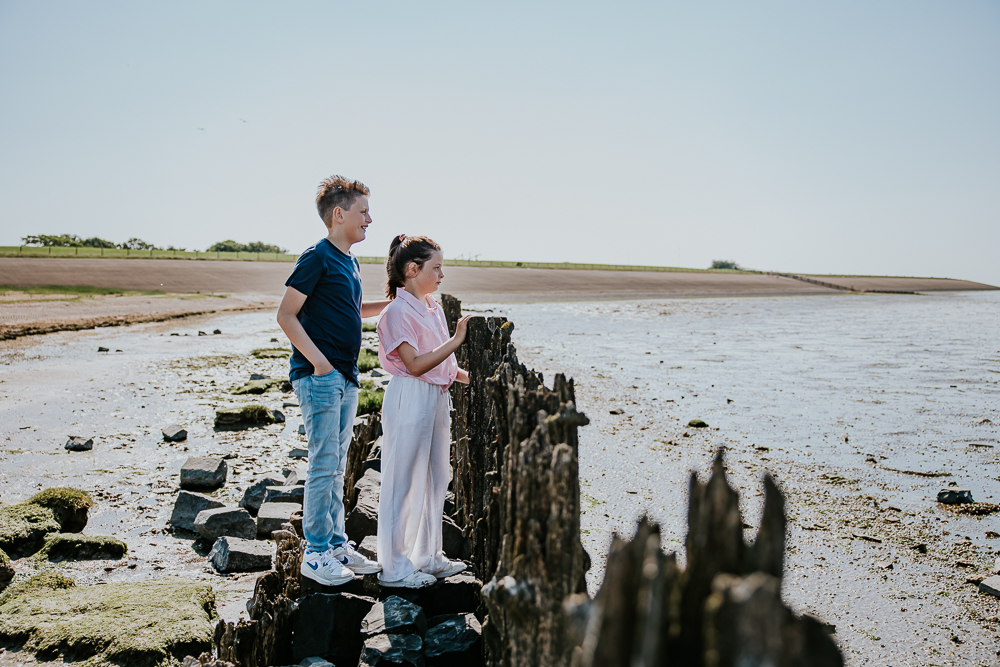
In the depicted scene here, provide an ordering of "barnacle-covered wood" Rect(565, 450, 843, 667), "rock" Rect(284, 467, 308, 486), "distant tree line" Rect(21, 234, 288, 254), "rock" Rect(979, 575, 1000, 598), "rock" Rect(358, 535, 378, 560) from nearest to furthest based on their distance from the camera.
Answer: "barnacle-covered wood" Rect(565, 450, 843, 667), "rock" Rect(358, 535, 378, 560), "rock" Rect(979, 575, 1000, 598), "rock" Rect(284, 467, 308, 486), "distant tree line" Rect(21, 234, 288, 254)

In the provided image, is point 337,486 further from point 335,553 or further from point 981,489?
point 981,489

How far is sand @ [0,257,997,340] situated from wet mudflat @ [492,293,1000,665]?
16976mm

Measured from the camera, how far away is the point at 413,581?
389 cm

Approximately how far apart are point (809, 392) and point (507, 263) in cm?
7413

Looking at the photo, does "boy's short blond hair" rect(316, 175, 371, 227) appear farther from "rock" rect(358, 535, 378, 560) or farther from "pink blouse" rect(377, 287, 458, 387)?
"rock" rect(358, 535, 378, 560)

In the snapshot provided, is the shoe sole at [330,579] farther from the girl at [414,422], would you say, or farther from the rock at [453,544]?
the rock at [453,544]

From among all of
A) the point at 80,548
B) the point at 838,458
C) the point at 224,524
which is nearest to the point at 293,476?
the point at 224,524

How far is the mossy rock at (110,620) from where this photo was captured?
370 cm

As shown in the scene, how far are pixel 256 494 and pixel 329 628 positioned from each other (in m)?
3.23

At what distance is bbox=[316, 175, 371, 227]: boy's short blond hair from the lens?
13.4 ft

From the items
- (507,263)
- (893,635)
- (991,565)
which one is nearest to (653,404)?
(991,565)

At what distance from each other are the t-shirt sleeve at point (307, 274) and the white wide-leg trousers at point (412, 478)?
767 mm

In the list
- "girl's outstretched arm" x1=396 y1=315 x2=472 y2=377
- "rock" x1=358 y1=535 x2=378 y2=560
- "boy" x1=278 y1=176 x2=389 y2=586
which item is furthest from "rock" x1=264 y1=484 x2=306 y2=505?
"girl's outstretched arm" x1=396 y1=315 x2=472 y2=377

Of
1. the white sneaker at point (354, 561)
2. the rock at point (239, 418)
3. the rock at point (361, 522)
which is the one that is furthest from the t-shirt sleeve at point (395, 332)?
the rock at point (239, 418)
